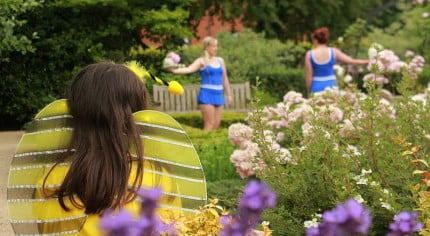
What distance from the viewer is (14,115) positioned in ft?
48.5

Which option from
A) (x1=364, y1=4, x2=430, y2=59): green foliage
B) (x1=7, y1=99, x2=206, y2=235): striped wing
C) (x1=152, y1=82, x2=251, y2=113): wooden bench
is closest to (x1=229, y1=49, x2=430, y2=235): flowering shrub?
(x1=7, y1=99, x2=206, y2=235): striped wing

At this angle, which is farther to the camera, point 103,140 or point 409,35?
point 409,35

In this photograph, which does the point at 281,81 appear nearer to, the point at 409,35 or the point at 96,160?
the point at 409,35

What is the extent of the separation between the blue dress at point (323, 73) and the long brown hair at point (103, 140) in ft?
29.6

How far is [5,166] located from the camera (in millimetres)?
8883

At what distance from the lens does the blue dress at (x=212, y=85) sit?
1238cm

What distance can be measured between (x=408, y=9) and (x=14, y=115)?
2104cm

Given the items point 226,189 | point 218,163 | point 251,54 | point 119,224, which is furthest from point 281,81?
point 119,224

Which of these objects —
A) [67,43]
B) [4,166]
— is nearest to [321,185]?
[4,166]

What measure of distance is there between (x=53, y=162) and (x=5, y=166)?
6.27 meters

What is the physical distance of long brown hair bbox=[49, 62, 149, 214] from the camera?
8.71 feet

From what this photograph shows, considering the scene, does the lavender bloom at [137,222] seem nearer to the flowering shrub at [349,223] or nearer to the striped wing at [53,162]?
the flowering shrub at [349,223]

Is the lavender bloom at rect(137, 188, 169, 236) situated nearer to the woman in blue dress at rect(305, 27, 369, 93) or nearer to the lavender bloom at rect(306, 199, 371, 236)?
the lavender bloom at rect(306, 199, 371, 236)

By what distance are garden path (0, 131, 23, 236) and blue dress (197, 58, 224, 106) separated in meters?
2.74
